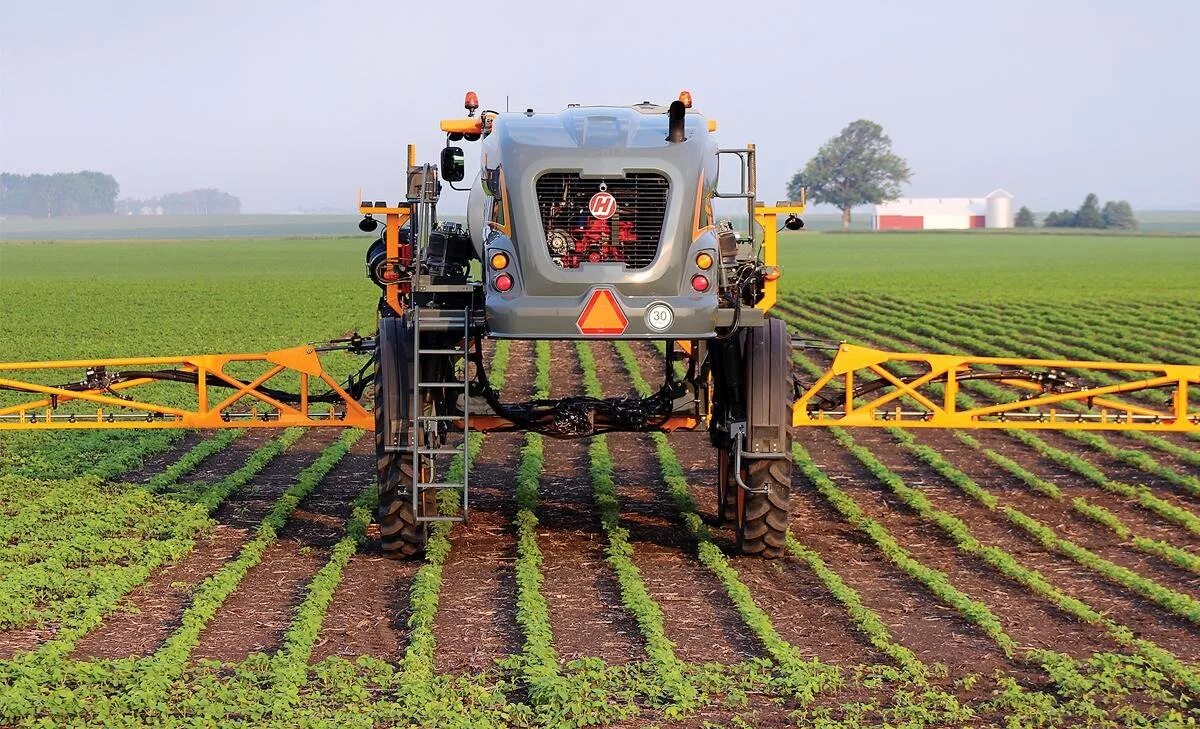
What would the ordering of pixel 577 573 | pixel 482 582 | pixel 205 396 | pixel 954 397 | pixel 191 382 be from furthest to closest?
pixel 191 382 → pixel 205 396 → pixel 954 397 → pixel 577 573 → pixel 482 582

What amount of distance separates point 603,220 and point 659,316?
2.36 feet

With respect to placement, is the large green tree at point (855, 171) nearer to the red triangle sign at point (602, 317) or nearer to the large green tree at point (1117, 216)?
the large green tree at point (1117, 216)

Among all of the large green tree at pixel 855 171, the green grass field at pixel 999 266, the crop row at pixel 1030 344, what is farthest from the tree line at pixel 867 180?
the crop row at pixel 1030 344

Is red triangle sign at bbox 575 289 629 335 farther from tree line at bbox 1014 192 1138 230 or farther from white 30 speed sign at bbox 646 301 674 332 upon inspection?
tree line at bbox 1014 192 1138 230

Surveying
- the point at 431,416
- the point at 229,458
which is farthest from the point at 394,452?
the point at 229,458

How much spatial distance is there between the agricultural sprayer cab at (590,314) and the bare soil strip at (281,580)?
75cm

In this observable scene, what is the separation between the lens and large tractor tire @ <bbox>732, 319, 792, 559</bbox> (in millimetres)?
10602

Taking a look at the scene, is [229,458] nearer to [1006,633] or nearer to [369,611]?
[369,611]

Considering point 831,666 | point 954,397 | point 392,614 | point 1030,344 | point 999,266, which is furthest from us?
point 999,266

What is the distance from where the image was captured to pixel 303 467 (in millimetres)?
15148

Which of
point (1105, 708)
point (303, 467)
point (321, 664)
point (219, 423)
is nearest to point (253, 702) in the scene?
point (321, 664)

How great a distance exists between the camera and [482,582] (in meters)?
10.2

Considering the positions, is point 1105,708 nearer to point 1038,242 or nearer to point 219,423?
point 219,423

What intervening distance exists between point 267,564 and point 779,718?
4525 mm
